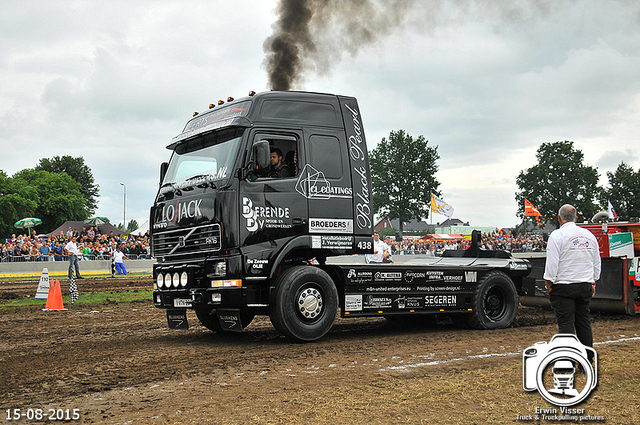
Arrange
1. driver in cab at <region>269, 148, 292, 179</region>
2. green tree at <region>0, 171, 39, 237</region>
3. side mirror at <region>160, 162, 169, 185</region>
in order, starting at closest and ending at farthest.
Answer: driver in cab at <region>269, 148, 292, 179</region> → side mirror at <region>160, 162, 169, 185</region> → green tree at <region>0, 171, 39, 237</region>

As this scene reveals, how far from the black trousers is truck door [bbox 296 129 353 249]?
134 inches

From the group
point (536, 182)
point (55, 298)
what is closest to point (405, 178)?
point (536, 182)

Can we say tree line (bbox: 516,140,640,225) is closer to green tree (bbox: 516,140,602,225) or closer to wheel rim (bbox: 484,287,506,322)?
green tree (bbox: 516,140,602,225)

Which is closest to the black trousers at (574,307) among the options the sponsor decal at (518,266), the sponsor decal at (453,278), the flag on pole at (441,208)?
the sponsor decal at (453,278)

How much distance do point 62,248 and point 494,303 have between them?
25.0 m

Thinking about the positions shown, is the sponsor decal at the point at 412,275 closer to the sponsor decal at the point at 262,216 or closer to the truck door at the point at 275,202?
the truck door at the point at 275,202

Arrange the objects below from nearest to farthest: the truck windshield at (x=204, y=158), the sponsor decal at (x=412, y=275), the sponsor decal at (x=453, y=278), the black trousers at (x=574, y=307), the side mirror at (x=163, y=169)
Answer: the black trousers at (x=574, y=307), the truck windshield at (x=204, y=158), the sponsor decal at (x=412, y=275), the side mirror at (x=163, y=169), the sponsor decal at (x=453, y=278)

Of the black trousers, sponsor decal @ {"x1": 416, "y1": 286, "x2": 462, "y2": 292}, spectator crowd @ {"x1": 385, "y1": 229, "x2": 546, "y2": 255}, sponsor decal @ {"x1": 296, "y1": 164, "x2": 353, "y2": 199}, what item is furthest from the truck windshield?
spectator crowd @ {"x1": 385, "y1": 229, "x2": 546, "y2": 255}

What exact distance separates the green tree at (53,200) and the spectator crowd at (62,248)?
46898mm

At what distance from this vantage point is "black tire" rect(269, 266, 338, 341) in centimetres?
822

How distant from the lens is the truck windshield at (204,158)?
833 centimetres

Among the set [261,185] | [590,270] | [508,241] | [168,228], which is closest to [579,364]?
[590,270]

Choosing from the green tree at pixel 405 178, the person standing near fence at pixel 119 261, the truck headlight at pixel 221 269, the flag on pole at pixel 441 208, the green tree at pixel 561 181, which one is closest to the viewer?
the truck headlight at pixel 221 269

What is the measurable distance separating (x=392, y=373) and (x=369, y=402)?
1289mm
